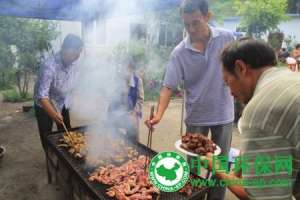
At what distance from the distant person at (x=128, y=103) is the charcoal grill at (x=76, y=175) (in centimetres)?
66

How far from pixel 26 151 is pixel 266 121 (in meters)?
5.55

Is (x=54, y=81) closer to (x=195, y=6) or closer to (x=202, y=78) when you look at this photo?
(x=202, y=78)

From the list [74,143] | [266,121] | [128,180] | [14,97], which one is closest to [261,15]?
[14,97]

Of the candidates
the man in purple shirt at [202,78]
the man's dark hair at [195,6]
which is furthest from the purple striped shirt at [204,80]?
the man's dark hair at [195,6]

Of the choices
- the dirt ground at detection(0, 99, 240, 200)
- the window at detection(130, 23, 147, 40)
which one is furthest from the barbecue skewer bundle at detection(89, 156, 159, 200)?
the window at detection(130, 23, 147, 40)

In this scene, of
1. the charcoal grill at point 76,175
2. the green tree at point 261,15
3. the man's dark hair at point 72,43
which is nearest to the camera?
the charcoal grill at point 76,175

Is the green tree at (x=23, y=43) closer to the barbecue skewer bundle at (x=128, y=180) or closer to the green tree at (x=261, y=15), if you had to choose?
the barbecue skewer bundle at (x=128, y=180)

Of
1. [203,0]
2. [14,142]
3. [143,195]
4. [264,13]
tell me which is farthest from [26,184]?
[264,13]

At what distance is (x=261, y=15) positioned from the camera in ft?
53.1

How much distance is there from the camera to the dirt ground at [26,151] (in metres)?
4.41

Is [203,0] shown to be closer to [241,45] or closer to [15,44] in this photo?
[241,45]

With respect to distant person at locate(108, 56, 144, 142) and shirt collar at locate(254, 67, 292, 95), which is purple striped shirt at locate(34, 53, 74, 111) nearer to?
distant person at locate(108, 56, 144, 142)

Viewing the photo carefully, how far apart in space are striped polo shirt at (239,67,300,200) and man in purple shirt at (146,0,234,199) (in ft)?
5.35

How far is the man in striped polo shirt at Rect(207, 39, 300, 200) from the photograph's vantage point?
4.72 ft
